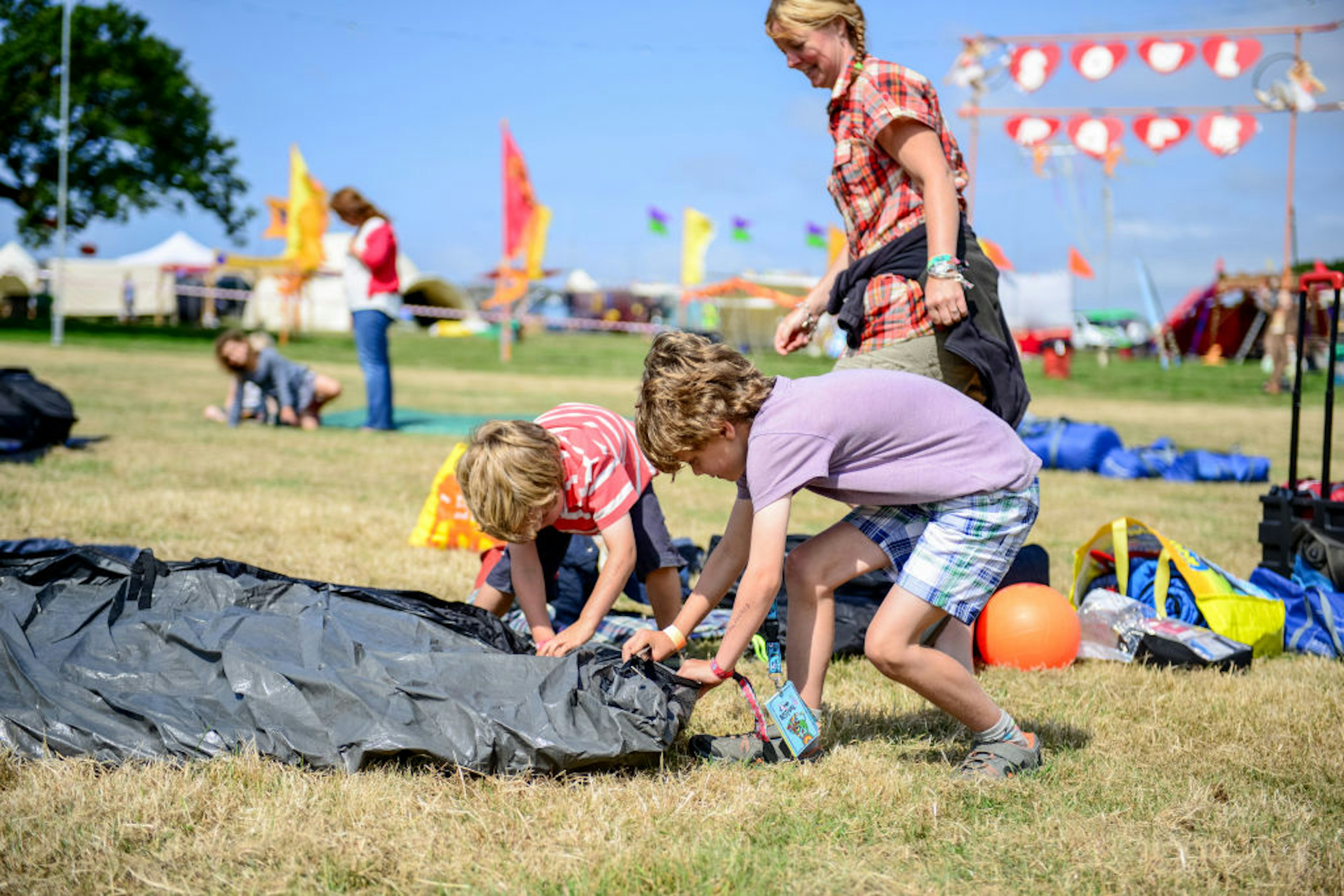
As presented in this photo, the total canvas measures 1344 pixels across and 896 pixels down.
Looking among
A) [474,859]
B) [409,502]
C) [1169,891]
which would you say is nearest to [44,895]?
[474,859]

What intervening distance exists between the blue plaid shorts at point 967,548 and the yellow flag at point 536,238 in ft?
82.9

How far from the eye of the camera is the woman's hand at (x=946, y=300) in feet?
10.8

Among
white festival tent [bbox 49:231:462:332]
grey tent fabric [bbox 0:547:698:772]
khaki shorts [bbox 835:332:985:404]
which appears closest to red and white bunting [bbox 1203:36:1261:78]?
khaki shorts [bbox 835:332:985:404]

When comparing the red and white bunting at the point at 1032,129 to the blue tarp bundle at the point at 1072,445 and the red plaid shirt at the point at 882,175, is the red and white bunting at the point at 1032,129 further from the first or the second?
the red plaid shirt at the point at 882,175

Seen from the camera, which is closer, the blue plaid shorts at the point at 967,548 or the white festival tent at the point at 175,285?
the blue plaid shorts at the point at 967,548

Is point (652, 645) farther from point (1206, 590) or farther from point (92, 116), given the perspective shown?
point (92, 116)

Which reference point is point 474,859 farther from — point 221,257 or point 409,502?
point 221,257

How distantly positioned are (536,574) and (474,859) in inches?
51.8

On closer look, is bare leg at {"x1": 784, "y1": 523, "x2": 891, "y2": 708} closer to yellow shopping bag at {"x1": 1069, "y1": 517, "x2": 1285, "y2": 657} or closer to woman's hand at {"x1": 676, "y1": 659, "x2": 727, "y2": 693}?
woman's hand at {"x1": 676, "y1": 659, "x2": 727, "y2": 693}

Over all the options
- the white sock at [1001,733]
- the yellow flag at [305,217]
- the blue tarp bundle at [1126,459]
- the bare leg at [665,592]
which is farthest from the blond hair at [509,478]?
the yellow flag at [305,217]

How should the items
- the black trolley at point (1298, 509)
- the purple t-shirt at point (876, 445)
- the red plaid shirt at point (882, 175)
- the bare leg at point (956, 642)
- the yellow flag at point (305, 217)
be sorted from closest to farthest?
the purple t-shirt at point (876, 445) → the bare leg at point (956, 642) → the red plaid shirt at point (882, 175) → the black trolley at point (1298, 509) → the yellow flag at point (305, 217)

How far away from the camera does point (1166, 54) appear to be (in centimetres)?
1638

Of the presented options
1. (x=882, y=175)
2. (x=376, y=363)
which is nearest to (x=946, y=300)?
(x=882, y=175)

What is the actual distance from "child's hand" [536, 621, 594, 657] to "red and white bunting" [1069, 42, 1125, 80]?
16.1 metres
